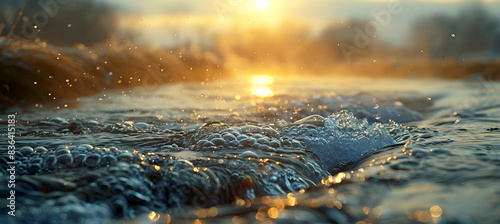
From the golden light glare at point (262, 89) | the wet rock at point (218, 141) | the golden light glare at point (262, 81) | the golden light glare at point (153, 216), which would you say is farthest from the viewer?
the golden light glare at point (262, 81)

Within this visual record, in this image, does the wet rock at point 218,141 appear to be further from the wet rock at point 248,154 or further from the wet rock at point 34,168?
the wet rock at point 34,168

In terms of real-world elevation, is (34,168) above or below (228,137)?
below

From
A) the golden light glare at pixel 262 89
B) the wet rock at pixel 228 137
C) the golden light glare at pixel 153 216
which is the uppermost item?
the golden light glare at pixel 262 89

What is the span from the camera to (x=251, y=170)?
1.93 m

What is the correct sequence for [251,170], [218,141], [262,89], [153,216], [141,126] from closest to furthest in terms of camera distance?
[153,216], [251,170], [218,141], [141,126], [262,89]

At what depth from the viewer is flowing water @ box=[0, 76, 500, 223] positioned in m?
1.48

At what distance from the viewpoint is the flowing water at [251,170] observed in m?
1.48

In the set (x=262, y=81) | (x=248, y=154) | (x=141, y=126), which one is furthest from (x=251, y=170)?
(x=262, y=81)

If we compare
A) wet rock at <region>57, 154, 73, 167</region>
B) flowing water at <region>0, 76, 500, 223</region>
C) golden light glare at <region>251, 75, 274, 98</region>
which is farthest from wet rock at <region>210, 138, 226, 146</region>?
golden light glare at <region>251, 75, 274, 98</region>

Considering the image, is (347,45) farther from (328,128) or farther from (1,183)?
(1,183)

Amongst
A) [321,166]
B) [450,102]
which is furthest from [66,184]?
[450,102]

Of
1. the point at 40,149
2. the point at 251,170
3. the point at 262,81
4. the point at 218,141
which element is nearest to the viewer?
the point at 251,170

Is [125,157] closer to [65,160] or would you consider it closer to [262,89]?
[65,160]

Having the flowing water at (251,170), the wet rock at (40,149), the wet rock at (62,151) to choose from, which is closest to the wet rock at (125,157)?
the flowing water at (251,170)
